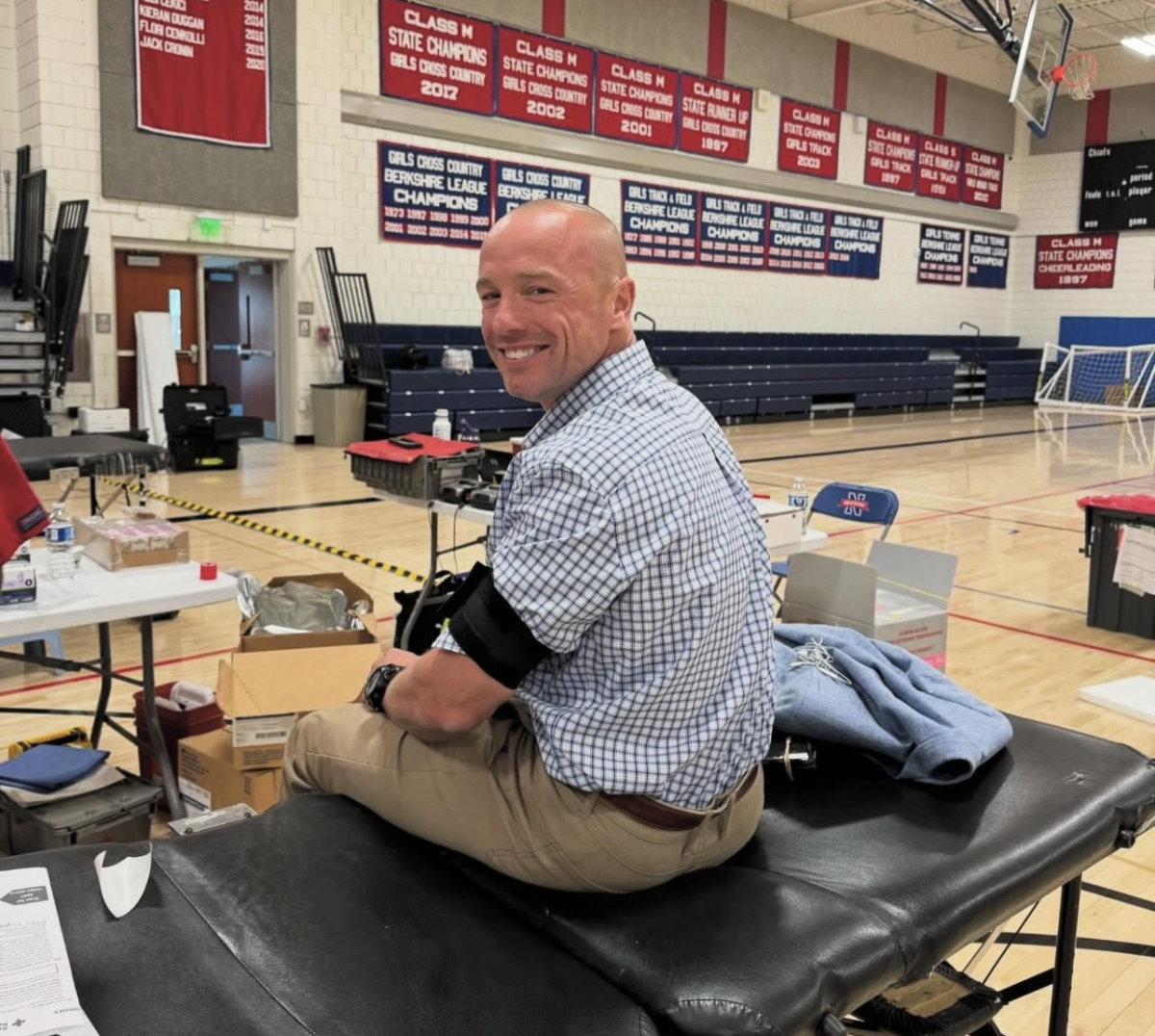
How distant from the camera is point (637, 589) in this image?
1.44m

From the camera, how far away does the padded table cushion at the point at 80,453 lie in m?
4.32

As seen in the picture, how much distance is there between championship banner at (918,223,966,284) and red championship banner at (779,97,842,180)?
281 centimetres

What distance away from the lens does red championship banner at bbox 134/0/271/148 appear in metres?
10.0

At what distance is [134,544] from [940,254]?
59.7 feet

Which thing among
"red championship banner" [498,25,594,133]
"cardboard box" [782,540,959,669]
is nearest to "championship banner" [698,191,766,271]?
"red championship banner" [498,25,594,133]

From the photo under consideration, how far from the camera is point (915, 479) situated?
9984 mm

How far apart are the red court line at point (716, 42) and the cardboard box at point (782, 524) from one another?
12162 millimetres

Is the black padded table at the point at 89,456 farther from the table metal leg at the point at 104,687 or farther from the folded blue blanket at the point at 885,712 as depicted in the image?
the folded blue blanket at the point at 885,712

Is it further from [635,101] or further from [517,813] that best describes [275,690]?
[635,101]

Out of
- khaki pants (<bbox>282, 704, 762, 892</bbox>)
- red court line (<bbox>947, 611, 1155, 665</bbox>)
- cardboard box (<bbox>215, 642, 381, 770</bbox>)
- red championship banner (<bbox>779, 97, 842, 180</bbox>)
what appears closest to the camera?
khaki pants (<bbox>282, 704, 762, 892</bbox>)

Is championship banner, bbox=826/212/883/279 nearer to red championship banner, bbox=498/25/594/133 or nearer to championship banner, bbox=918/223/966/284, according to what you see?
championship banner, bbox=918/223/966/284

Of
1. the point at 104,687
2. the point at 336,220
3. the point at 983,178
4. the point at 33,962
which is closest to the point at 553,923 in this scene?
the point at 33,962

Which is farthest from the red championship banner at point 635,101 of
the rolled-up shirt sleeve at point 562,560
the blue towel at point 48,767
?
the rolled-up shirt sleeve at point 562,560

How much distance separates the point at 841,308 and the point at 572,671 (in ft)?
55.4
